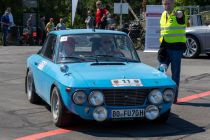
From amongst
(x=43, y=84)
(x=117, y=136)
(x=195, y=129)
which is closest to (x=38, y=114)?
(x=43, y=84)

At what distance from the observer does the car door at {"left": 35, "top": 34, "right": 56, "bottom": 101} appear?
8333 millimetres

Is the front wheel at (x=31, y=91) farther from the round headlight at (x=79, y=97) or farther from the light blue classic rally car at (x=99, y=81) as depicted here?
the round headlight at (x=79, y=97)

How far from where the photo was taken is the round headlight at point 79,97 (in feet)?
23.4

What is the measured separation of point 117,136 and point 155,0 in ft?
120

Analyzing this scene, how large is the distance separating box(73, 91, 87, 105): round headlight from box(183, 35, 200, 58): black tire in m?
11.1

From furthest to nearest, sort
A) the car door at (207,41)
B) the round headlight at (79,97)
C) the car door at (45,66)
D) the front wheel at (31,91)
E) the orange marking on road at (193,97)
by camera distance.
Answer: the car door at (207,41) → the orange marking on road at (193,97) → the front wheel at (31,91) → the car door at (45,66) → the round headlight at (79,97)

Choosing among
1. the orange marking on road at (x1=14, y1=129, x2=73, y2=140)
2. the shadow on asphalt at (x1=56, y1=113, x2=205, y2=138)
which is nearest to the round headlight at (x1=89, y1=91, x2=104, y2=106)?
the shadow on asphalt at (x1=56, y1=113, x2=205, y2=138)

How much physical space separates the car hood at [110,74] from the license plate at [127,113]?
1.18 ft

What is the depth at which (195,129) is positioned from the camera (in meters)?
7.58

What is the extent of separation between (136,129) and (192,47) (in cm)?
1066

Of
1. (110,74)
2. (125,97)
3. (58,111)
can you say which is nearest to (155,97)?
(125,97)

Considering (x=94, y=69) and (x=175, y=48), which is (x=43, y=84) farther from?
(x=175, y=48)

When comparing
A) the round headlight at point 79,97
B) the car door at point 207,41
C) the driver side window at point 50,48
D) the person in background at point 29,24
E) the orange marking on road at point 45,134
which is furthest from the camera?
the person in background at point 29,24

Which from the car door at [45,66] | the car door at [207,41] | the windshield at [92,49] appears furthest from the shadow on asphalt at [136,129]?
the car door at [207,41]
